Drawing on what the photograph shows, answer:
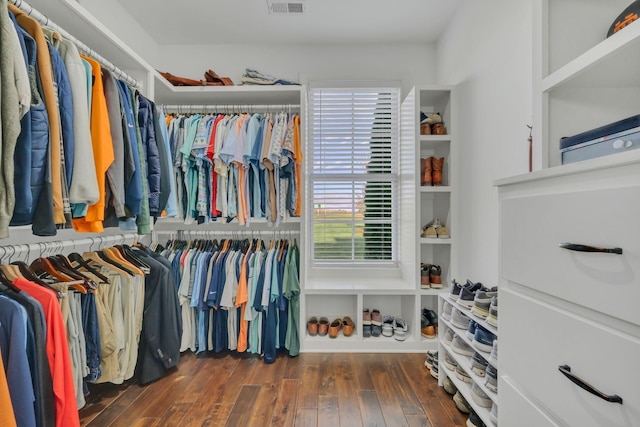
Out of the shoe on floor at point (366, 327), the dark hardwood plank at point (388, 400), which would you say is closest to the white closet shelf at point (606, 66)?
the dark hardwood plank at point (388, 400)

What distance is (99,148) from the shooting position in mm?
1254

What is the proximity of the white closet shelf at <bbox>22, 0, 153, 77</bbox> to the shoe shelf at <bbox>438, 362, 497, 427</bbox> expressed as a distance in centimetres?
254

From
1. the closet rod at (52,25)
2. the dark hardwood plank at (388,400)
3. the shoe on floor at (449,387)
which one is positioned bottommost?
the dark hardwood plank at (388,400)

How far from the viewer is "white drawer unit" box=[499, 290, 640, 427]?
2.02 feet

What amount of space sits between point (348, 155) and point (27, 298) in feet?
7.48

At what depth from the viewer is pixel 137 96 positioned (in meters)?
1.67

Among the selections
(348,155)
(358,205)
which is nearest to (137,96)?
(348,155)

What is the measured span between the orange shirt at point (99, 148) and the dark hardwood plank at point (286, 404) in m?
1.27

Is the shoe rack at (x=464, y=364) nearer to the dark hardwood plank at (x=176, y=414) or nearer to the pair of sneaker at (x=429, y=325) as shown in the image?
the pair of sneaker at (x=429, y=325)

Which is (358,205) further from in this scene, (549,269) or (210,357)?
(549,269)

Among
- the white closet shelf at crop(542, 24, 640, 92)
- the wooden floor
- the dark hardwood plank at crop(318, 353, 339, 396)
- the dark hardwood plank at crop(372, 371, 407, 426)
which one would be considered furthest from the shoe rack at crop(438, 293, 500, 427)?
the white closet shelf at crop(542, 24, 640, 92)

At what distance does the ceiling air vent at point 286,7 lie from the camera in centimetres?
215

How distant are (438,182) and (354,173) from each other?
29.2 inches

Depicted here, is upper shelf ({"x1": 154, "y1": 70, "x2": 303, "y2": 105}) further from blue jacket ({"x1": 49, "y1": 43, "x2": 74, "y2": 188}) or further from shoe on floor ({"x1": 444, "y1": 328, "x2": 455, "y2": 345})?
shoe on floor ({"x1": 444, "y1": 328, "x2": 455, "y2": 345})
